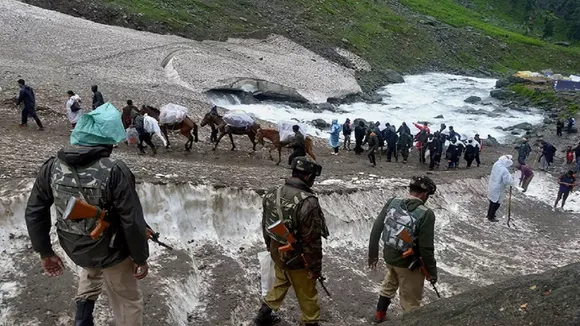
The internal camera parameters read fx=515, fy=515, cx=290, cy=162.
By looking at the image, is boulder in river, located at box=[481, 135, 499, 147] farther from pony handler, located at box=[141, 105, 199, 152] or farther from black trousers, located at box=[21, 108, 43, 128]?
black trousers, located at box=[21, 108, 43, 128]

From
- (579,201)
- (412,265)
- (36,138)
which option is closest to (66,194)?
(412,265)

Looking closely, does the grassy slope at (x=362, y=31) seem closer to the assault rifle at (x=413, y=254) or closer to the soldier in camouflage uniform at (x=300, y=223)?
the soldier in camouflage uniform at (x=300, y=223)

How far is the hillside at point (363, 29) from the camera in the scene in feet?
115

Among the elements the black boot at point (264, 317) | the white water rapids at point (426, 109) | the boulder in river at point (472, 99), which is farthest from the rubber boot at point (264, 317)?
the boulder in river at point (472, 99)

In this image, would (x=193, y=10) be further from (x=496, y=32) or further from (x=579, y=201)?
(x=496, y=32)

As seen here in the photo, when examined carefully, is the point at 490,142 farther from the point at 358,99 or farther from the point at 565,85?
the point at 565,85

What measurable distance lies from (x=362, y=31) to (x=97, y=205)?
49209 millimetres

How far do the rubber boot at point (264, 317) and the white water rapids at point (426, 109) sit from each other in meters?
20.4

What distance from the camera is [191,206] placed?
29.2 feet

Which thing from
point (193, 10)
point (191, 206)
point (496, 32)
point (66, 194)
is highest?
point (496, 32)

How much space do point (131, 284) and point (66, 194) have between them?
1033 mm

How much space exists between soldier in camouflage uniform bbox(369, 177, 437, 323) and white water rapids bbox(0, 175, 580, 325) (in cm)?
143

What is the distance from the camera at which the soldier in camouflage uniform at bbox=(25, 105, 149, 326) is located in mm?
4219

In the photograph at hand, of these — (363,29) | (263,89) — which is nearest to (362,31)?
(363,29)
